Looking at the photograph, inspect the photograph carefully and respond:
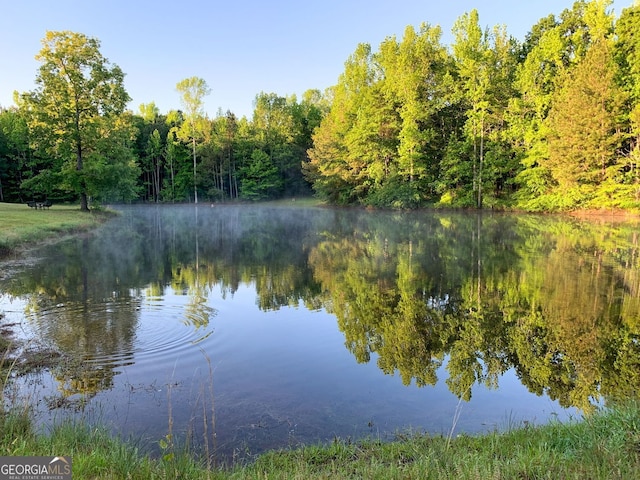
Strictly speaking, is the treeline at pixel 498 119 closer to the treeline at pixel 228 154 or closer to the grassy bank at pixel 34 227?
the treeline at pixel 228 154

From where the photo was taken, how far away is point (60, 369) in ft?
22.2

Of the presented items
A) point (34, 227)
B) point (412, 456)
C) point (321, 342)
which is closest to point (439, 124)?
point (34, 227)

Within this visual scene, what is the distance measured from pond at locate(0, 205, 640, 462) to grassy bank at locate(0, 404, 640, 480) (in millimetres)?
490

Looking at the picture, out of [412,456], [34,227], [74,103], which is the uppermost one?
[74,103]

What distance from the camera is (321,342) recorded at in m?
8.59

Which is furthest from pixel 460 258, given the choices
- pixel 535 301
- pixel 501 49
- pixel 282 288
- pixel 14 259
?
pixel 501 49

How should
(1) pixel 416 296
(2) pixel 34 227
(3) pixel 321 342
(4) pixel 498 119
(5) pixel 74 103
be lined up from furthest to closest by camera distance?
(4) pixel 498 119 → (5) pixel 74 103 → (2) pixel 34 227 → (1) pixel 416 296 → (3) pixel 321 342

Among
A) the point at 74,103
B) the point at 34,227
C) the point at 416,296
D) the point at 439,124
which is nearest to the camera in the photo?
the point at 416,296

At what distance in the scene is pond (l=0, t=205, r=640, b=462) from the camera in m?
5.61

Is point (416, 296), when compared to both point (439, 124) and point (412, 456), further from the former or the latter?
point (439, 124)

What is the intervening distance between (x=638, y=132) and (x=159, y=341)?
1398 inches

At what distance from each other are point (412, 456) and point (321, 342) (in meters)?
4.45

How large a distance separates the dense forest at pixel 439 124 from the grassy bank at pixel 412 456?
3264cm

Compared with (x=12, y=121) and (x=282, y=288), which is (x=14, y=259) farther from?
(x=12, y=121)
